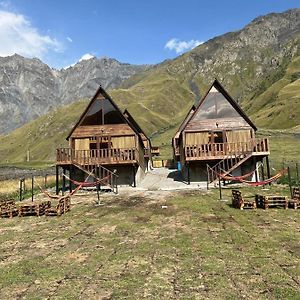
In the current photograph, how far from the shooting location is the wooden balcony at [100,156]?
111 feet

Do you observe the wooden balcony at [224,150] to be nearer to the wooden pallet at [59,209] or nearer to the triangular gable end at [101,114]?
the triangular gable end at [101,114]

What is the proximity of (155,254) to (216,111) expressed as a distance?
2480 centimetres

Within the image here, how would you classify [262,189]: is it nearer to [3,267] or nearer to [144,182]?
[144,182]

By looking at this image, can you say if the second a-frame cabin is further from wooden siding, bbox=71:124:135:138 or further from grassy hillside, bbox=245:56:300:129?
grassy hillside, bbox=245:56:300:129

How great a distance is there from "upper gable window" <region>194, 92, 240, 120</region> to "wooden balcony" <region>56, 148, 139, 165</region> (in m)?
7.81

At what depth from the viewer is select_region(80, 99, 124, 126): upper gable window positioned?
119 ft

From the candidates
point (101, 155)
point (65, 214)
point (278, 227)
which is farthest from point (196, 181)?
point (278, 227)

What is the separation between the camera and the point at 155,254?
13.3 metres

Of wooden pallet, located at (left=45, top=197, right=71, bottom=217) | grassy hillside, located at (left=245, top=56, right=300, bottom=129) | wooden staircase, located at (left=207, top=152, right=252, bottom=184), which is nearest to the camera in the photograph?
wooden pallet, located at (left=45, top=197, right=71, bottom=217)

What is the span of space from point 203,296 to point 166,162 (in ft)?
167

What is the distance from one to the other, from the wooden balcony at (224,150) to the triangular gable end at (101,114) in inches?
286

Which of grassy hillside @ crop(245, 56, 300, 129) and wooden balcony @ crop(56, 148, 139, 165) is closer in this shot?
wooden balcony @ crop(56, 148, 139, 165)

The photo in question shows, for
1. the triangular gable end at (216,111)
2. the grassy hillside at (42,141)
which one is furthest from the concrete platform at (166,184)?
the grassy hillside at (42,141)

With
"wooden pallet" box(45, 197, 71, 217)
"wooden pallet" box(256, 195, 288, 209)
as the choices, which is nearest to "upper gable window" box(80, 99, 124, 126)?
"wooden pallet" box(45, 197, 71, 217)
